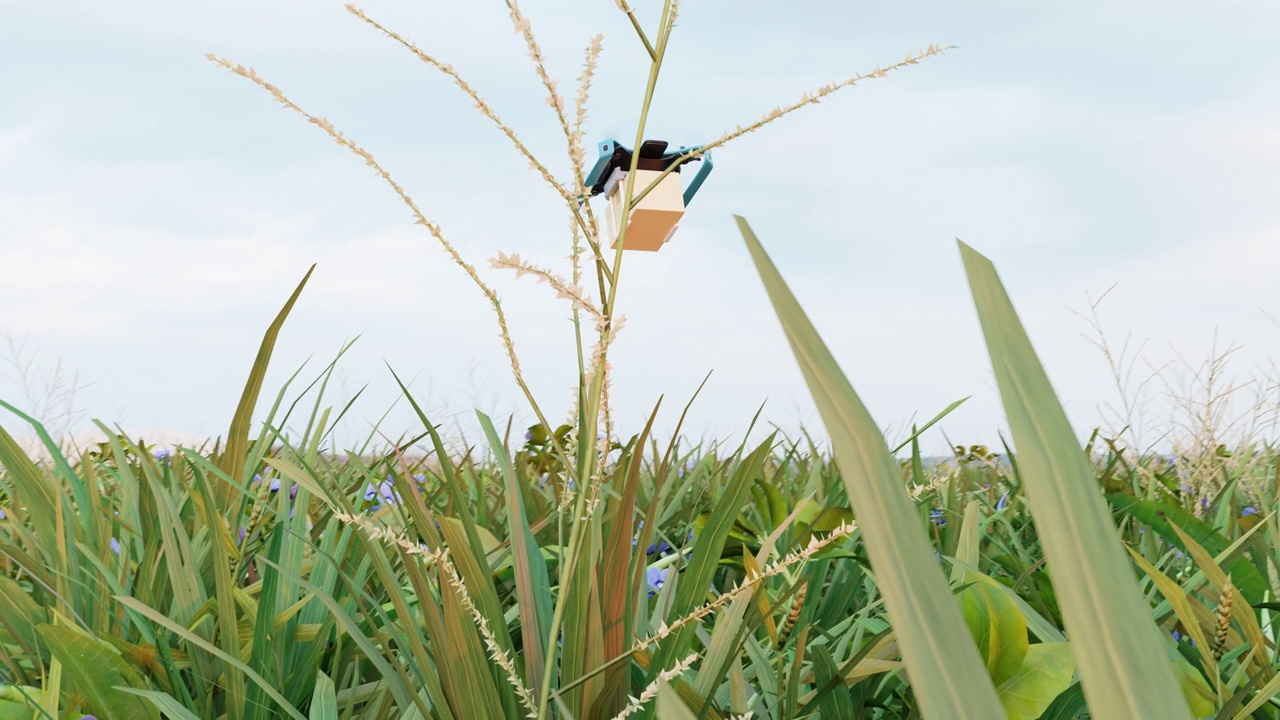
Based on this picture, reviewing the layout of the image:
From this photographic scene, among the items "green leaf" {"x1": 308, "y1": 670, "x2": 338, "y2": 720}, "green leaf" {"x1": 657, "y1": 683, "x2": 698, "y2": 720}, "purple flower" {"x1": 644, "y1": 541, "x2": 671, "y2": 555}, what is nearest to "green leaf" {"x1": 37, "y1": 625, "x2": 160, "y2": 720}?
"green leaf" {"x1": 308, "y1": 670, "x2": 338, "y2": 720}

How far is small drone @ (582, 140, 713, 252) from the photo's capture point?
1.35m

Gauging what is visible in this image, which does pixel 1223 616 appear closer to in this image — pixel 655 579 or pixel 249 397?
pixel 655 579

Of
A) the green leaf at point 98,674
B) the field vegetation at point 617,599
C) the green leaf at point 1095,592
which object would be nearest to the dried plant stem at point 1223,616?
the field vegetation at point 617,599

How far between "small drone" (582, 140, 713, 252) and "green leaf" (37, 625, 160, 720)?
75 centimetres

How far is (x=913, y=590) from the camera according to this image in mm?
304

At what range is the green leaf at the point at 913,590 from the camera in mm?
303

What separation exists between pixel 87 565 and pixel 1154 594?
1.61m

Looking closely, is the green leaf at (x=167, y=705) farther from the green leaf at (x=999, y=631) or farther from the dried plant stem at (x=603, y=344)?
the green leaf at (x=999, y=631)

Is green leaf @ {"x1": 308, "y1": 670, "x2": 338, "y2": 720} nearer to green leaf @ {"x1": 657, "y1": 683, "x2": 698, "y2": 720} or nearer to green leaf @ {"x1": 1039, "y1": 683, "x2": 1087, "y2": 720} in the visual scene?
green leaf @ {"x1": 657, "y1": 683, "x2": 698, "y2": 720}

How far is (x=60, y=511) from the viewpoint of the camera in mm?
1156

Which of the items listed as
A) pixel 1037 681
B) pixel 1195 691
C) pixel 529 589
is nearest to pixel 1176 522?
pixel 1195 691

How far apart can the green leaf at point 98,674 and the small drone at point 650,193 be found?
0.75 meters

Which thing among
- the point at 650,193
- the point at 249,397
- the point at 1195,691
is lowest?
the point at 1195,691

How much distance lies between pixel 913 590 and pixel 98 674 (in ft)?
3.11
